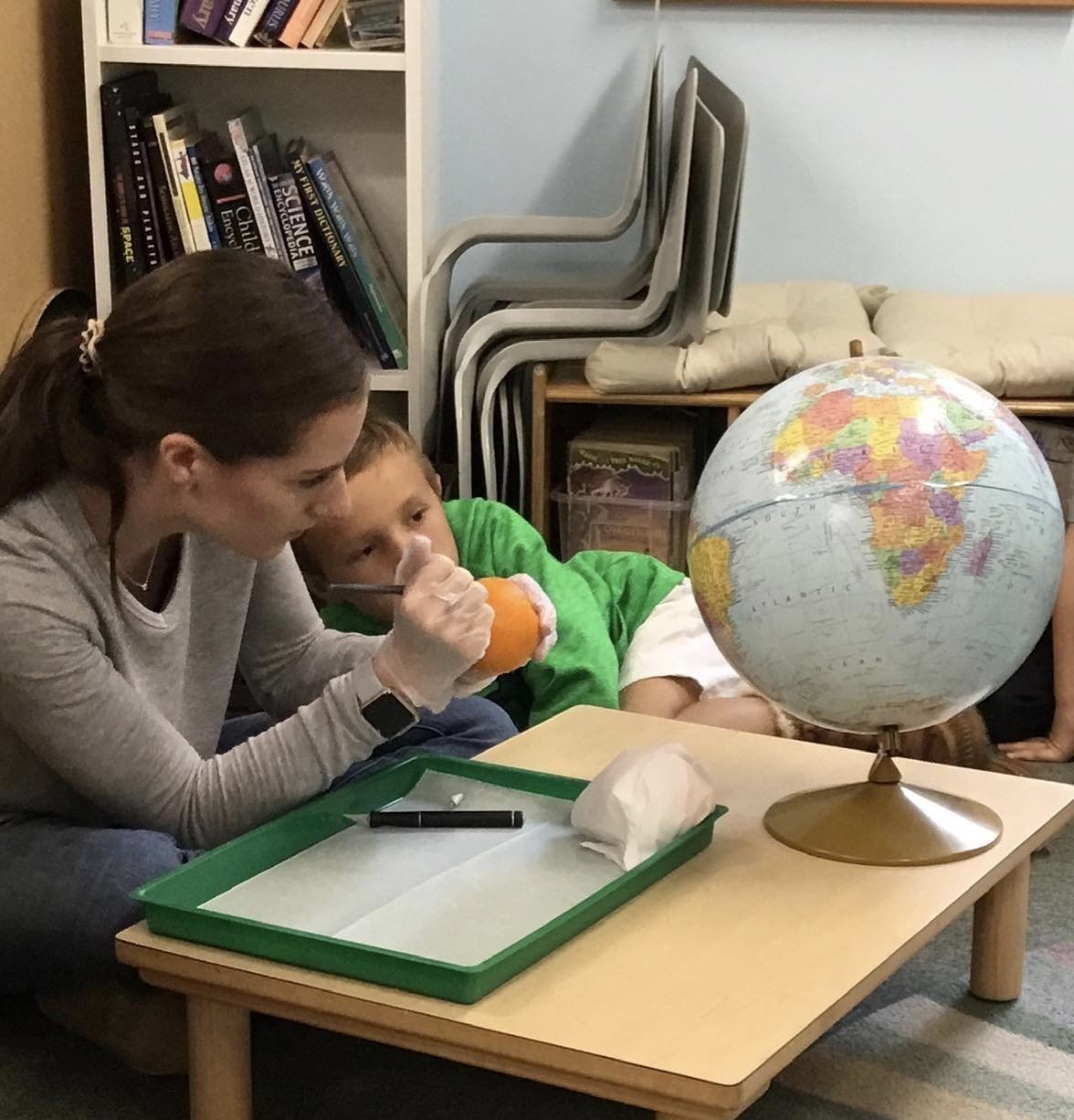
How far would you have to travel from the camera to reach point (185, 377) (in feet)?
4.38

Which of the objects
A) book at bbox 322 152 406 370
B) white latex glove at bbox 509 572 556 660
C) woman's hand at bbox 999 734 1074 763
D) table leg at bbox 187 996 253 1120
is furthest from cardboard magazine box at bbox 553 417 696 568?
table leg at bbox 187 996 253 1120

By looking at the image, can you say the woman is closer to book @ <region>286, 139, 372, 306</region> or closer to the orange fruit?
the orange fruit

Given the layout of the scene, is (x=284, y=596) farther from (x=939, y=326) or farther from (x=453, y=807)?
(x=939, y=326)

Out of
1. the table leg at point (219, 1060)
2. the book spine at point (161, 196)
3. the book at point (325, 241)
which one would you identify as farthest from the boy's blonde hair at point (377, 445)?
the table leg at point (219, 1060)

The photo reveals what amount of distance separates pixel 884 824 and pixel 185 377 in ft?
2.22

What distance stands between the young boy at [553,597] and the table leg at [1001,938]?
1.53ft

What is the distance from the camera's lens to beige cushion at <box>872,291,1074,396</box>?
227 centimetres

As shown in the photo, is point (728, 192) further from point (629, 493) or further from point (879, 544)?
point (879, 544)

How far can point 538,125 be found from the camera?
2732 mm

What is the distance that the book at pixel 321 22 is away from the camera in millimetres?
2326

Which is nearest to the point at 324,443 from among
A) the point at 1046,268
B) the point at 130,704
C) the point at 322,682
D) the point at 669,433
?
the point at 130,704

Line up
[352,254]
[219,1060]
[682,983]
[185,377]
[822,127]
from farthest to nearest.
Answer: [822,127] < [352,254] < [185,377] < [219,1060] < [682,983]

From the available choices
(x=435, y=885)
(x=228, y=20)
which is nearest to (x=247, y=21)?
(x=228, y=20)

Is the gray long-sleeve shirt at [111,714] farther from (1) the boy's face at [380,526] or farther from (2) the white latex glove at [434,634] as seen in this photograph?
(1) the boy's face at [380,526]
